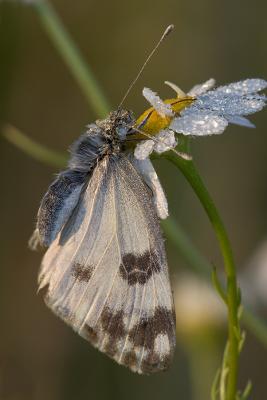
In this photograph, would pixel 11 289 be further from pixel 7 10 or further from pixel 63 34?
pixel 63 34

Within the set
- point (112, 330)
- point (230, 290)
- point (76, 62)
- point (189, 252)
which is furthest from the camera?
point (76, 62)

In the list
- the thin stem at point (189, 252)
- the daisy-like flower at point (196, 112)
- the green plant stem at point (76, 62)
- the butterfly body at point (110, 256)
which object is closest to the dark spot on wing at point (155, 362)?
the butterfly body at point (110, 256)

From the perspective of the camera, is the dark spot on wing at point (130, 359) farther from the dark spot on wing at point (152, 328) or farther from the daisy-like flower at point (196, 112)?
the daisy-like flower at point (196, 112)

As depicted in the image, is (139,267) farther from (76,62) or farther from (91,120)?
(91,120)

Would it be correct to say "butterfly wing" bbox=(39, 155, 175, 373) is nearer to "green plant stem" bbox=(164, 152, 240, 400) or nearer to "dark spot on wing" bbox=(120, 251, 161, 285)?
"dark spot on wing" bbox=(120, 251, 161, 285)

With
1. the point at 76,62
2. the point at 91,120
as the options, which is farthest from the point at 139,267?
the point at 91,120
